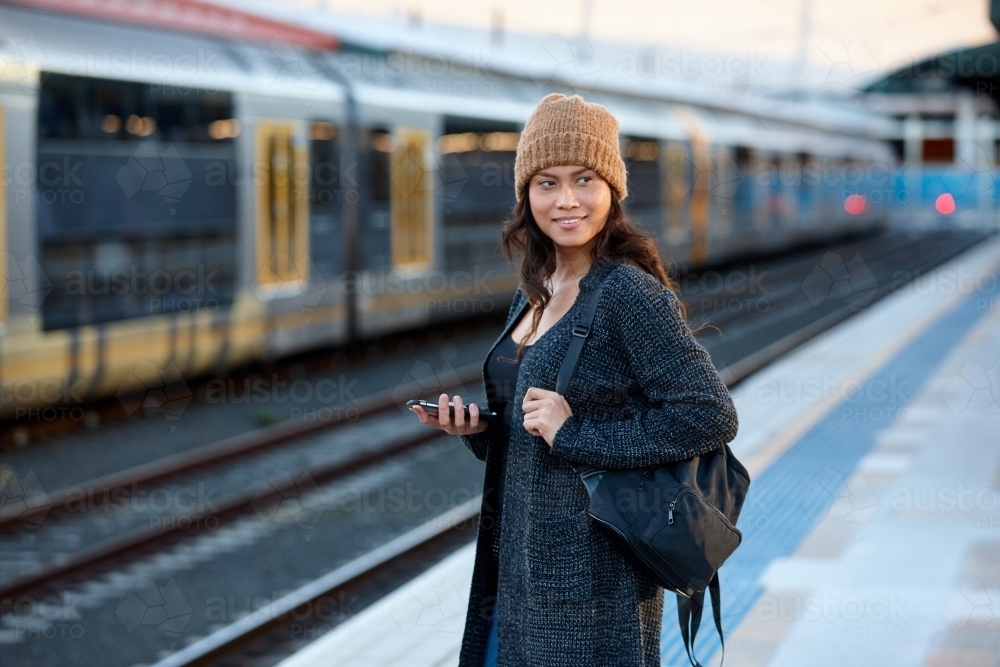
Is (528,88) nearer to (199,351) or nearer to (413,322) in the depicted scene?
(413,322)

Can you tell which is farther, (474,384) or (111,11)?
(474,384)

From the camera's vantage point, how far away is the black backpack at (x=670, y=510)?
2312mm

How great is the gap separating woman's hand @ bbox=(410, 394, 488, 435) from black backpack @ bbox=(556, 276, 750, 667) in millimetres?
264

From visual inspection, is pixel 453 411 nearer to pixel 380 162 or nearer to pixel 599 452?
pixel 599 452

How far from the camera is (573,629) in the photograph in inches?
96.2

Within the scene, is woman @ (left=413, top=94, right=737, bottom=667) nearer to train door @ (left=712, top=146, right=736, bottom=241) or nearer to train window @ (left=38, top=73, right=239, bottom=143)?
train window @ (left=38, top=73, right=239, bottom=143)

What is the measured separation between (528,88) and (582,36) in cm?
698

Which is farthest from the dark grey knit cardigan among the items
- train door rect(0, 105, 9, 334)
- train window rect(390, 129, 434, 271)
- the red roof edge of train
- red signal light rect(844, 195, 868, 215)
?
red signal light rect(844, 195, 868, 215)

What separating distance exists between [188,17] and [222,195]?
156 centimetres

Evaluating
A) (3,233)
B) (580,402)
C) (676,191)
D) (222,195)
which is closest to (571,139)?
(580,402)

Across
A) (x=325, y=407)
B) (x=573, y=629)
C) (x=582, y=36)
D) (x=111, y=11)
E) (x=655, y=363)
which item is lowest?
(x=325, y=407)

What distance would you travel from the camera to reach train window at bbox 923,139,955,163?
3838cm

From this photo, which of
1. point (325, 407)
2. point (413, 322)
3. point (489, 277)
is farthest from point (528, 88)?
point (325, 407)

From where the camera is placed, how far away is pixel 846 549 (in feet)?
17.5
